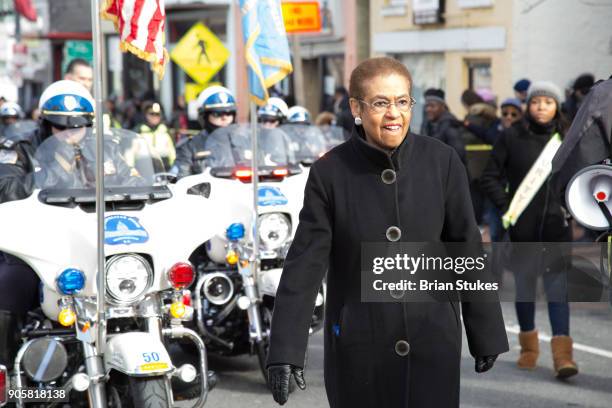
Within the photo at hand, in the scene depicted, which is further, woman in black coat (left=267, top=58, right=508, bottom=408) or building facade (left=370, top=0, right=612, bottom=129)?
building facade (left=370, top=0, right=612, bottom=129)

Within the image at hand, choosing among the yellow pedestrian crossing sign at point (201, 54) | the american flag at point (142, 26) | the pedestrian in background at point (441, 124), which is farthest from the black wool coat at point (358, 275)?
the yellow pedestrian crossing sign at point (201, 54)

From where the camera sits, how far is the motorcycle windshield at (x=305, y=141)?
11234 mm

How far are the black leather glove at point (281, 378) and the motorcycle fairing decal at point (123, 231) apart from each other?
2.00 metres

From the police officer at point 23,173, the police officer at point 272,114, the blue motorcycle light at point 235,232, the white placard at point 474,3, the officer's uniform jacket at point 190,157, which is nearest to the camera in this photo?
the police officer at point 23,173

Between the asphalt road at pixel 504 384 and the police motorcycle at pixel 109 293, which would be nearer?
the police motorcycle at pixel 109 293

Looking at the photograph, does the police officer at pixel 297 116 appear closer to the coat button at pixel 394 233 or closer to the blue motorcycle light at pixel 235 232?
the blue motorcycle light at pixel 235 232

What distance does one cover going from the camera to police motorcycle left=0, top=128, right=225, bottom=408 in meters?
5.92

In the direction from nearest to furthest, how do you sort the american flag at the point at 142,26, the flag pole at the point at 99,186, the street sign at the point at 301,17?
the flag pole at the point at 99,186 < the american flag at the point at 142,26 < the street sign at the point at 301,17

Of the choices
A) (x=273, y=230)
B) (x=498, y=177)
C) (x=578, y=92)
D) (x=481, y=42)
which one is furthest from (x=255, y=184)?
(x=481, y=42)

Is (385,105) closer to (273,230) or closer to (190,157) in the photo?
(273,230)

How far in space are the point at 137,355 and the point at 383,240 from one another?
6.23ft

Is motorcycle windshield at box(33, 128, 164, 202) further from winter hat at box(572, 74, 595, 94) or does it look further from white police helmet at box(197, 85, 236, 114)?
winter hat at box(572, 74, 595, 94)

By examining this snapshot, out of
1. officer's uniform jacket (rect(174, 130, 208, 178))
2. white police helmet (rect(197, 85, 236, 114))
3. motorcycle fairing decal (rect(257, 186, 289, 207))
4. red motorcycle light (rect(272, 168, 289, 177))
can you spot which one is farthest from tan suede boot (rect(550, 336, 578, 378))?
white police helmet (rect(197, 85, 236, 114))

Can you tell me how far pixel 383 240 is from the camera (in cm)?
433
